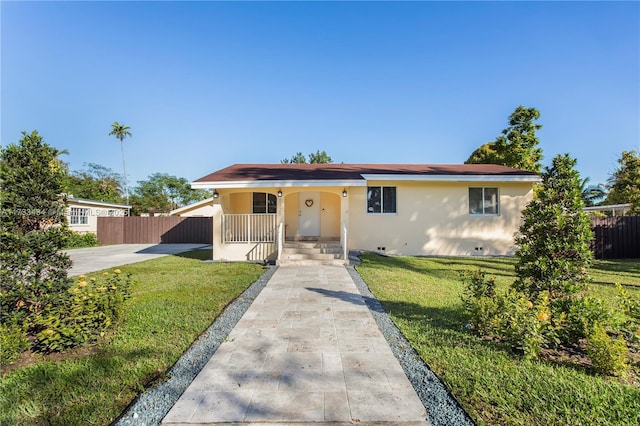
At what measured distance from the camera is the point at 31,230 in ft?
11.2

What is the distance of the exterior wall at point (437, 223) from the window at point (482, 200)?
0.66 feet

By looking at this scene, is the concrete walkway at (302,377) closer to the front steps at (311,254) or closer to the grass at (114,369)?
the grass at (114,369)

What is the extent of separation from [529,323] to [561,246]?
1321 mm

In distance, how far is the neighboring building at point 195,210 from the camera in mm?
20839

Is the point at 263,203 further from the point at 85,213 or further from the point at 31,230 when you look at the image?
the point at 85,213

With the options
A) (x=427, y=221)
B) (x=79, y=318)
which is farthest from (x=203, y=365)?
(x=427, y=221)

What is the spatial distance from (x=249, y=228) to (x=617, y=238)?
14952mm

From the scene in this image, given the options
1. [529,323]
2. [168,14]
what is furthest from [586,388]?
[168,14]

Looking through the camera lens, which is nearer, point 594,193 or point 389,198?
point 389,198

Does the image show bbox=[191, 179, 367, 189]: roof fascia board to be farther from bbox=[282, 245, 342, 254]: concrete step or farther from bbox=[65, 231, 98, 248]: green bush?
bbox=[65, 231, 98, 248]: green bush

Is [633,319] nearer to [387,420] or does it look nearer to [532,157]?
[387,420]

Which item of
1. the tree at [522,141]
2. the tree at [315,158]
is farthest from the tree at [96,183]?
the tree at [522,141]

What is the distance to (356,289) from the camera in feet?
19.8

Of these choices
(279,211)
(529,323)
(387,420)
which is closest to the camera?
(387,420)
